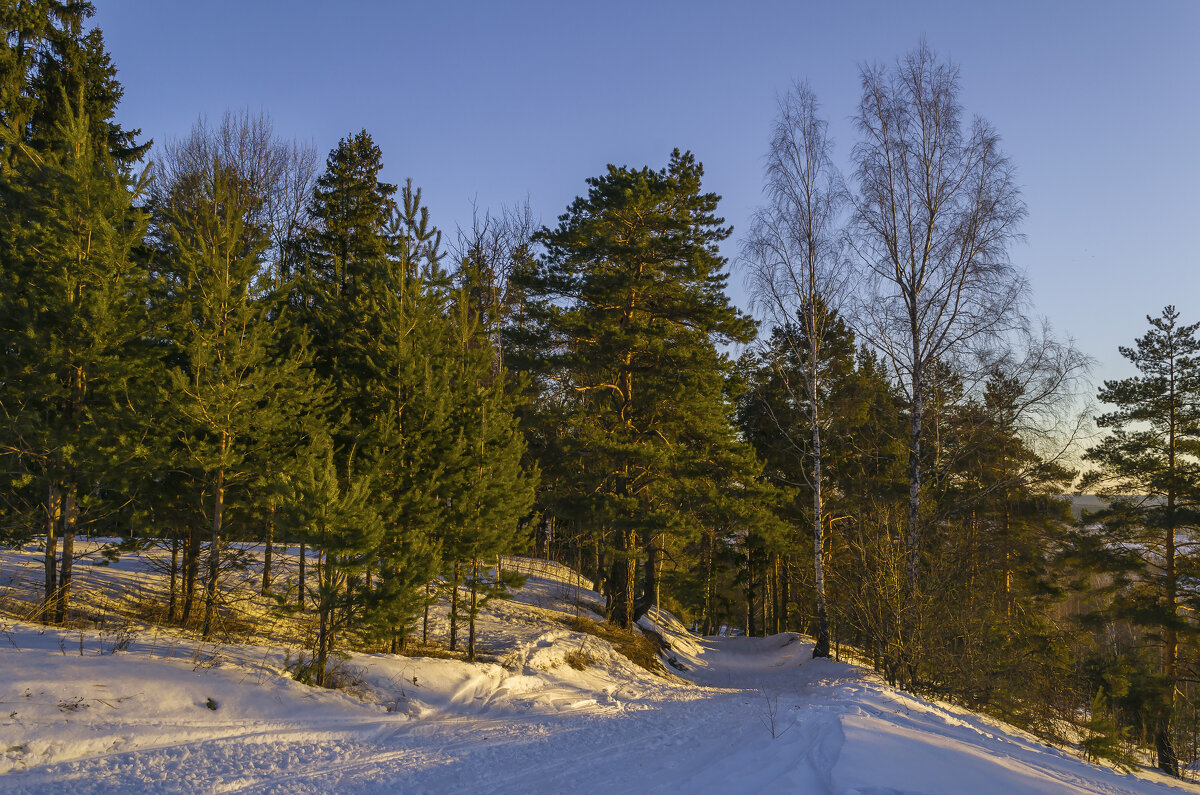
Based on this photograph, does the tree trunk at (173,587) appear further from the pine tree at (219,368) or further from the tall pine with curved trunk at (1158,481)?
the tall pine with curved trunk at (1158,481)

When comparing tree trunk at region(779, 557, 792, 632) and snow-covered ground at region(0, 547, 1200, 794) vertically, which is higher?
Result: snow-covered ground at region(0, 547, 1200, 794)

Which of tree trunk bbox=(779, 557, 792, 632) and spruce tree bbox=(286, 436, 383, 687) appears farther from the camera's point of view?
tree trunk bbox=(779, 557, 792, 632)

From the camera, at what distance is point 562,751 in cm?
782

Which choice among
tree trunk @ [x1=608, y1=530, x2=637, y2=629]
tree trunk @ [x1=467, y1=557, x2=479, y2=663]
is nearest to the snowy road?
tree trunk @ [x1=467, y1=557, x2=479, y2=663]

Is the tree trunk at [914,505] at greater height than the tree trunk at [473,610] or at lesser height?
greater

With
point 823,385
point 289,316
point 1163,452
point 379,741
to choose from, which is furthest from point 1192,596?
point 289,316

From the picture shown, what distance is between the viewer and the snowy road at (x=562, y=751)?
6.08 meters

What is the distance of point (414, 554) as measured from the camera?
11.0 m

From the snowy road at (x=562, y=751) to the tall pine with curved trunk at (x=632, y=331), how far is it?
779 cm

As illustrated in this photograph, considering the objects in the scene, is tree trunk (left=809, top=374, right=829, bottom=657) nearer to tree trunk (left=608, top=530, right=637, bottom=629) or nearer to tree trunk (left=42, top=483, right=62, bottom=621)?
tree trunk (left=608, top=530, right=637, bottom=629)

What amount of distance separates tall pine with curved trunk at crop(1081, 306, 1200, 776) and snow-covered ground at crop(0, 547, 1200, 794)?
14201 mm

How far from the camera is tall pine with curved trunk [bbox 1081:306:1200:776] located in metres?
19.8

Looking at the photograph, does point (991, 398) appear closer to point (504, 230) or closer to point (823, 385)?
point (823, 385)

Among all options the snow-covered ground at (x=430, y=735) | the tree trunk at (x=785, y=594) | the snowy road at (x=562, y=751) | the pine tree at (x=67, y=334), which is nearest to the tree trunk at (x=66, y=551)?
the pine tree at (x=67, y=334)
